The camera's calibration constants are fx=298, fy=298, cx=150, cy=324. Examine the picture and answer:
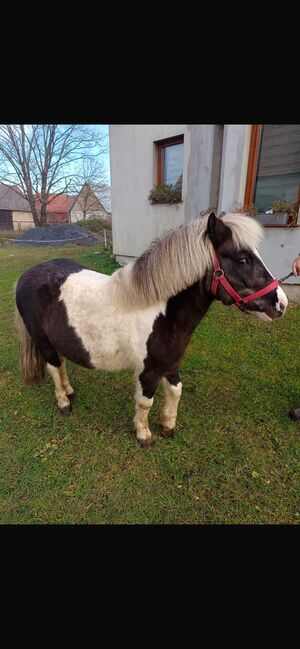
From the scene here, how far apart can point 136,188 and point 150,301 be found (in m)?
6.46

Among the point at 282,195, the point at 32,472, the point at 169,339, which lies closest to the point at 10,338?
the point at 32,472

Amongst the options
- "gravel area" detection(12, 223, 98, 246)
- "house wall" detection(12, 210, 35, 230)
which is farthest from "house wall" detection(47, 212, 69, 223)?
"gravel area" detection(12, 223, 98, 246)

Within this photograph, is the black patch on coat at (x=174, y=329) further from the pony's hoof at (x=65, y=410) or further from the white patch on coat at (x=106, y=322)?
the pony's hoof at (x=65, y=410)

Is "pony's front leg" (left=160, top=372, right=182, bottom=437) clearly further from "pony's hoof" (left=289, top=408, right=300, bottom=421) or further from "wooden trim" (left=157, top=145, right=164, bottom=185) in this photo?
"wooden trim" (left=157, top=145, right=164, bottom=185)

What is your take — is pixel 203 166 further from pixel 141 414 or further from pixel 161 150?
pixel 141 414

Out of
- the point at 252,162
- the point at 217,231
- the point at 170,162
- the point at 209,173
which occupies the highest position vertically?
the point at 170,162

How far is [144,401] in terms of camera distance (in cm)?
252

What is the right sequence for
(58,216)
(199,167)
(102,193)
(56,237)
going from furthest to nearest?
1. (58,216)
2. (102,193)
3. (56,237)
4. (199,167)

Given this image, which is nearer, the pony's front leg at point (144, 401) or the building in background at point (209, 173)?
the pony's front leg at point (144, 401)

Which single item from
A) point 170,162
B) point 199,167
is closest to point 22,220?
point 170,162

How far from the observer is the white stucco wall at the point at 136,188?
693cm

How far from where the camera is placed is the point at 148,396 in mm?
2486

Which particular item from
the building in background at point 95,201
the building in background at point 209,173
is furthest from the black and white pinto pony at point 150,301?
the building in background at point 95,201

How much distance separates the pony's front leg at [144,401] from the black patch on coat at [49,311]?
1.61 ft
